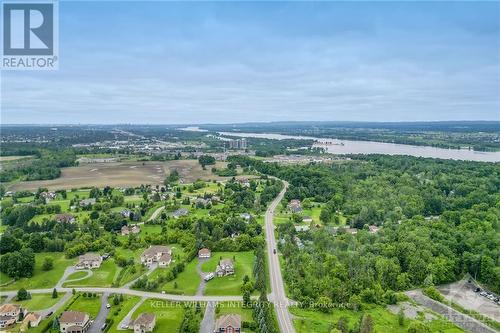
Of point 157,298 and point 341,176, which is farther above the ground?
point 341,176

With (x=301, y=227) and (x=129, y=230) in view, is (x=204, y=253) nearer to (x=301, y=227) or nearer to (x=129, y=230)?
(x=129, y=230)

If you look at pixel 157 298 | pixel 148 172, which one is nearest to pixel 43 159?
pixel 148 172

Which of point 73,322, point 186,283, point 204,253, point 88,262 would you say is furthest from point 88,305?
point 204,253

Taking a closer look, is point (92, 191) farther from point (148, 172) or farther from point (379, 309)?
point (379, 309)

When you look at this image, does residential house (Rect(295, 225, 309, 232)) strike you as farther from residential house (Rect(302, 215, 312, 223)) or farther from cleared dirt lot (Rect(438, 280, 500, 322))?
cleared dirt lot (Rect(438, 280, 500, 322))

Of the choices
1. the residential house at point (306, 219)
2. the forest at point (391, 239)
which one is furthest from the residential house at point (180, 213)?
the residential house at point (306, 219)

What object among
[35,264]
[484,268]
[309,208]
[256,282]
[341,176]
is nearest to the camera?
[256,282]

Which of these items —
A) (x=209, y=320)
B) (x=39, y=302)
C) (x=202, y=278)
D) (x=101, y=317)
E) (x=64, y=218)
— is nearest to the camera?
(x=209, y=320)
